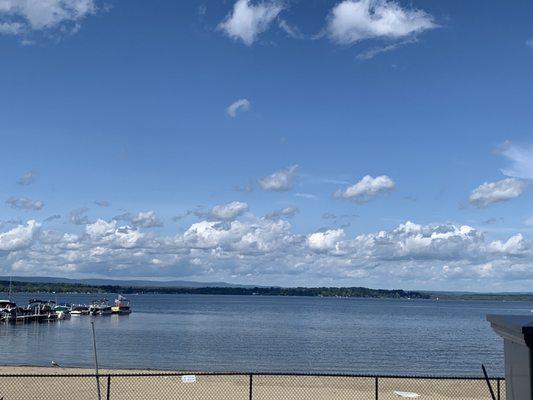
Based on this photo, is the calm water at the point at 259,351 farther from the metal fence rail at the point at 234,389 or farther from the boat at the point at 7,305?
the boat at the point at 7,305

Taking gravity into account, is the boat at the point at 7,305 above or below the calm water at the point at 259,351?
above

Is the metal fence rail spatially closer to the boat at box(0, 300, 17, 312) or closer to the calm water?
the calm water

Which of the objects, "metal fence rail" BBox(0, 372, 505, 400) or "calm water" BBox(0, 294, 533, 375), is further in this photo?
"calm water" BBox(0, 294, 533, 375)

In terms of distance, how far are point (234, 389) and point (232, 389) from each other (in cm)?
21

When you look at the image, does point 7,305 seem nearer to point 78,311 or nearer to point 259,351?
point 78,311

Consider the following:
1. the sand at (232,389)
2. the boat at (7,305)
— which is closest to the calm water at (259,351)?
the sand at (232,389)

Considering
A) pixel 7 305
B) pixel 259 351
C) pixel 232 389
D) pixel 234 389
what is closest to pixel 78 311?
pixel 7 305

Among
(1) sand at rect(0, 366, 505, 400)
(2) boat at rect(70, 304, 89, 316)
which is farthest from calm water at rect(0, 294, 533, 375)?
(2) boat at rect(70, 304, 89, 316)

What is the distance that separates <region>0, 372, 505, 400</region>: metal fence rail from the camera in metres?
27.7

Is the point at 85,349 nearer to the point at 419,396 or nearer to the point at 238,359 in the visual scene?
the point at 238,359

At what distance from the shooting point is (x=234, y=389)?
99.9 feet

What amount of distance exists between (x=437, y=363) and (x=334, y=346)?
1518cm

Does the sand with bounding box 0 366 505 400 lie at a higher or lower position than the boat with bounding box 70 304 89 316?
lower

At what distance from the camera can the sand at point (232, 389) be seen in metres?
27.8
